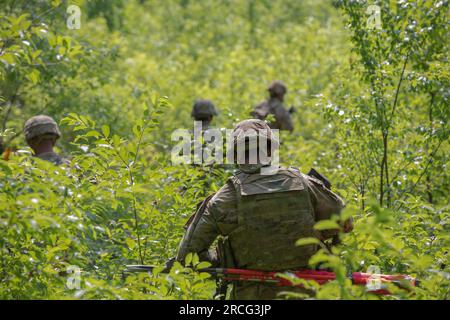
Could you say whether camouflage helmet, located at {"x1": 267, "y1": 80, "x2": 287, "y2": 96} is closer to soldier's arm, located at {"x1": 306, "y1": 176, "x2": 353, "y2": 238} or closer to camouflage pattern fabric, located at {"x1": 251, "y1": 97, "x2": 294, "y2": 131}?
camouflage pattern fabric, located at {"x1": 251, "y1": 97, "x2": 294, "y2": 131}

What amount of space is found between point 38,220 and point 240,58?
16.8 metres

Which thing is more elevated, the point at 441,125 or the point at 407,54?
the point at 407,54

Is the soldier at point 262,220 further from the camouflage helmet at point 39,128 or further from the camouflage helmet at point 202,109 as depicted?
the camouflage helmet at point 202,109

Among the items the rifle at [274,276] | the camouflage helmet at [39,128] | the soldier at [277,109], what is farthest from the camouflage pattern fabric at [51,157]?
the soldier at [277,109]

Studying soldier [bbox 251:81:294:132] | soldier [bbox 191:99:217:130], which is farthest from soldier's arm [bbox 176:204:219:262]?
soldier [bbox 251:81:294:132]

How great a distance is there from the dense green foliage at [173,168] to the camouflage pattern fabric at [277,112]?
85 centimetres

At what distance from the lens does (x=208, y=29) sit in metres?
28.7

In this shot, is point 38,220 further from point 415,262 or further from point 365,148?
point 365,148

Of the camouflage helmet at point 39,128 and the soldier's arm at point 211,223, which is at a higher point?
the camouflage helmet at point 39,128

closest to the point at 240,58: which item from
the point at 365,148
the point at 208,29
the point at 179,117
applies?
the point at 179,117

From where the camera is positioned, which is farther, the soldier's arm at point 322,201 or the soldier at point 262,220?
the soldier's arm at point 322,201

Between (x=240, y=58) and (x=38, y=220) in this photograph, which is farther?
(x=240, y=58)

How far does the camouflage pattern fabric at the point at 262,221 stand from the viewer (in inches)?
214

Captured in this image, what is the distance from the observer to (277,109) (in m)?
15.1
